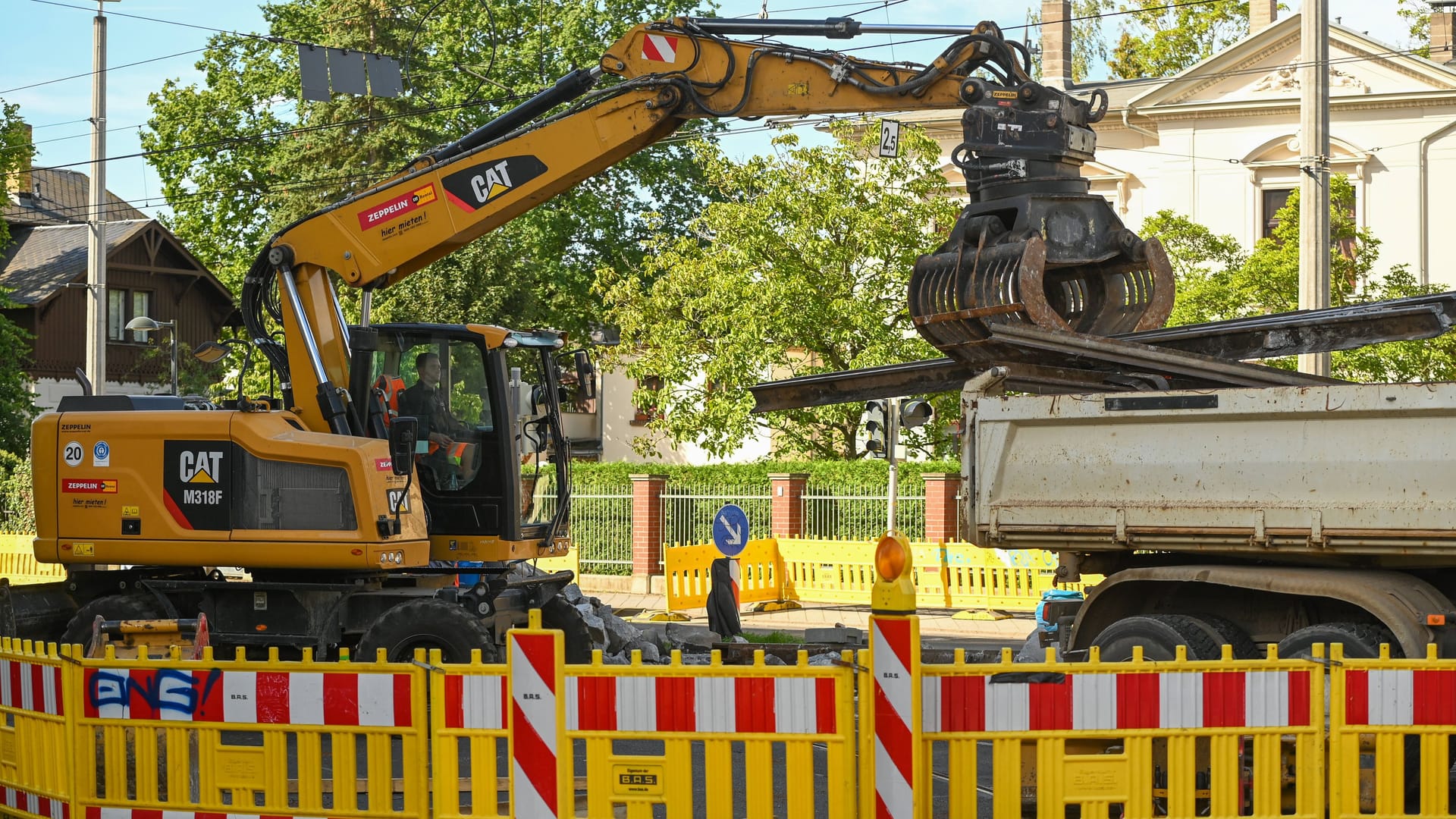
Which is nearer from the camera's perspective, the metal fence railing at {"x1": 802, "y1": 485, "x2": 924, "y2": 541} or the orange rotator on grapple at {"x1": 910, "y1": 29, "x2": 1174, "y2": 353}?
the orange rotator on grapple at {"x1": 910, "y1": 29, "x2": 1174, "y2": 353}

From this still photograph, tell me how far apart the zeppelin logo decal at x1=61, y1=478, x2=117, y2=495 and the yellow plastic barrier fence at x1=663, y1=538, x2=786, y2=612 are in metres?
9.31

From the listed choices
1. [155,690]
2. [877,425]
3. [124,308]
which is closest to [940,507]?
[877,425]

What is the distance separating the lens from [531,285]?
3784cm

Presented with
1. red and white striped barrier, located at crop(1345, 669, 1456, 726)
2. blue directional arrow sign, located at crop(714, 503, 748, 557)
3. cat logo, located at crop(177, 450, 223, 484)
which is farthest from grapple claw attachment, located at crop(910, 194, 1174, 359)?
blue directional arrow sign, located at crop(714, 503, 748, 557)

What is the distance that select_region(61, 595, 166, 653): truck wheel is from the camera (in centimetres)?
1127

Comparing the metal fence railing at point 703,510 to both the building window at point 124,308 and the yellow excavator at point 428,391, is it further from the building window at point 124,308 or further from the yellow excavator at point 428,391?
the building window at point 124,308

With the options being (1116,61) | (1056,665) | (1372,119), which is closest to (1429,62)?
(1372,119)

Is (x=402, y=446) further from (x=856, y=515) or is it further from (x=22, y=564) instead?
(x=22, y=564)

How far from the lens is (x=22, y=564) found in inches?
1021

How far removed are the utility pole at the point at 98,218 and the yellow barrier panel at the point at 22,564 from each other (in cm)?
275

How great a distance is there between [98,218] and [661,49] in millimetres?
17604

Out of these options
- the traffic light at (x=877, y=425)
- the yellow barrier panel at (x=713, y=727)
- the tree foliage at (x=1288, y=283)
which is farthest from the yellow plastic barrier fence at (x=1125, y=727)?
the tree foliage at (x=1288, y=283)

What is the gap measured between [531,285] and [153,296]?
1642 cm

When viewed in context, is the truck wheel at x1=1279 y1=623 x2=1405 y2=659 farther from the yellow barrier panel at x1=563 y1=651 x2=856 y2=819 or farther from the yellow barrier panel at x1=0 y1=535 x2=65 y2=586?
the yellow barrier panel at x1=0 y1=535 x2=65 y2=586
